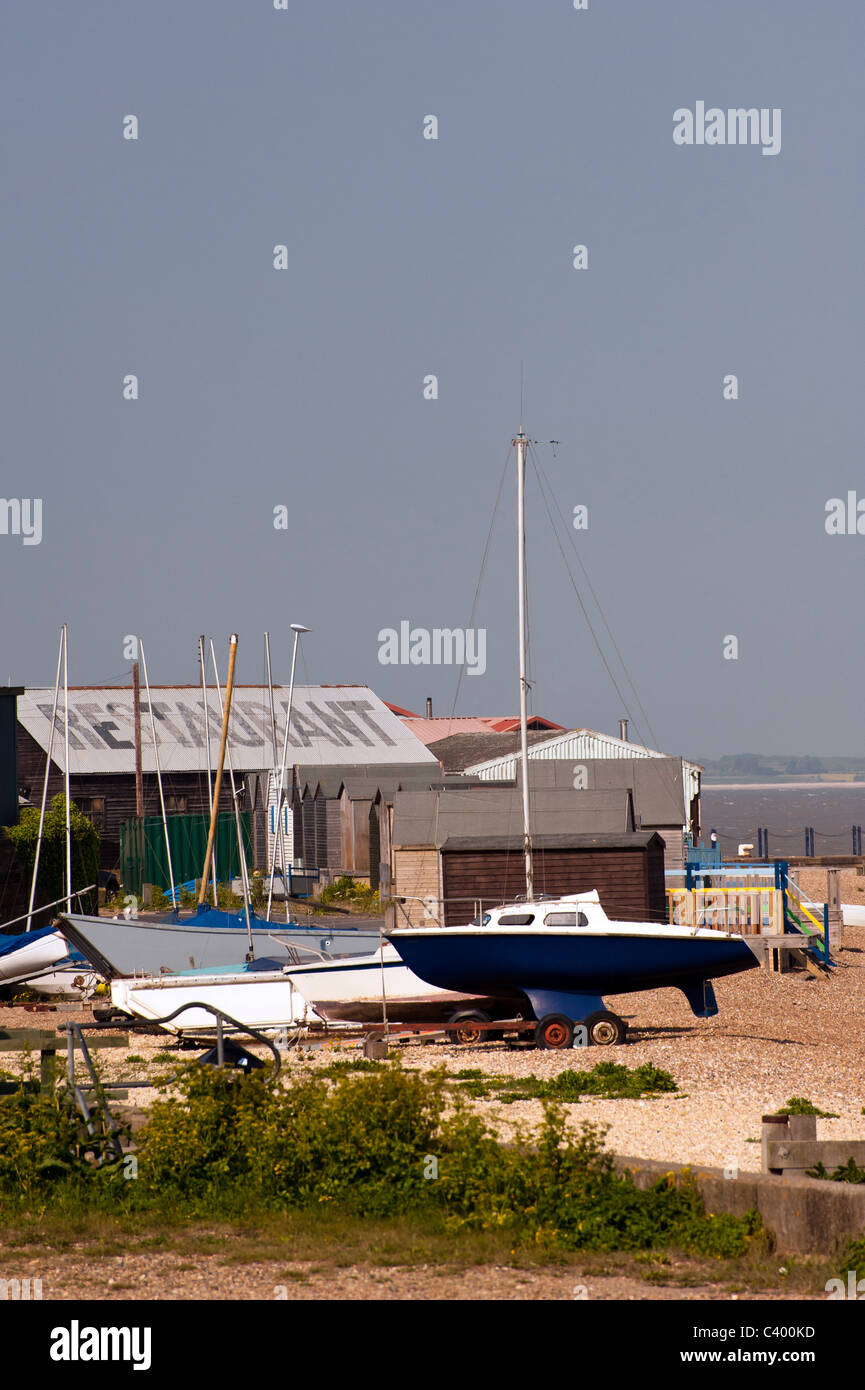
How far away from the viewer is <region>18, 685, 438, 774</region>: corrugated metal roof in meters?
60.1

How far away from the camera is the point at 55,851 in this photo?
126 ft

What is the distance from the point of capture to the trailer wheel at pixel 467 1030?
20.8 meters

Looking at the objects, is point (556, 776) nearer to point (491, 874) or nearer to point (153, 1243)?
point (491, 874)

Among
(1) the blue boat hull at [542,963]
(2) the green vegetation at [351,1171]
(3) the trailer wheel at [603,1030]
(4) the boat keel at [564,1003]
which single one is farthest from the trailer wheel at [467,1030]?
(2) the green vegetation at [351,1171]

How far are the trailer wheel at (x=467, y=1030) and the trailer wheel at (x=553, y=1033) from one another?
3.14 ft

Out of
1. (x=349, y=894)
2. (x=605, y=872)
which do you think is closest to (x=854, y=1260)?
(x=605, y=872)

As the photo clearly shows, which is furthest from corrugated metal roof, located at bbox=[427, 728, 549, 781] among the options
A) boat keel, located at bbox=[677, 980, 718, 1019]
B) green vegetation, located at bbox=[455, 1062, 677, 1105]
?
green vegetation, located at bbox=[455, 1062, 677, 1105]

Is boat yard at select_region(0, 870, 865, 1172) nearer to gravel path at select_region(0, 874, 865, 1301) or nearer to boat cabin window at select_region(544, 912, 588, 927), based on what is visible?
gravel path at select_region(0, 874, 865, 1301)

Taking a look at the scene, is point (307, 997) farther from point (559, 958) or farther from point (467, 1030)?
point (559, 958)

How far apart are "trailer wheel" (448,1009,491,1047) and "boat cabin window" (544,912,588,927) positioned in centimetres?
179

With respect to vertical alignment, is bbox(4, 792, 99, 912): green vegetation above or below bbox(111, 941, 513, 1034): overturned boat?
above

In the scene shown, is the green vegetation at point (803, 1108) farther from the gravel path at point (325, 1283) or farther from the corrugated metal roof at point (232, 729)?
the corrugated metal roof at point (232, 729)
